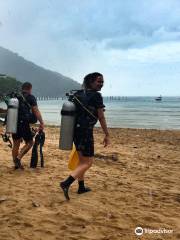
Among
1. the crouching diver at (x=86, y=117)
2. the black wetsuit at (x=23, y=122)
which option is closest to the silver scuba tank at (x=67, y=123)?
the crouching diver at (x=86, y=117)

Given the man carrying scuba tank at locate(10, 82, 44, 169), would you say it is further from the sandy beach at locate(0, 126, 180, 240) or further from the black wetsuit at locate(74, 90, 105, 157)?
the black wetsuit at locate(74, 90, 105, 157)

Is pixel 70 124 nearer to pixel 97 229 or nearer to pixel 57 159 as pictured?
pixel 97 229

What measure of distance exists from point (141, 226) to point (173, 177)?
390cm

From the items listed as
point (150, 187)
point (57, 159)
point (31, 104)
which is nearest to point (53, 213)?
point (150, 187)

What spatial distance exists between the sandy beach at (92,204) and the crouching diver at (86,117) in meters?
0.56

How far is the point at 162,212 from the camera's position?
19.6 ft

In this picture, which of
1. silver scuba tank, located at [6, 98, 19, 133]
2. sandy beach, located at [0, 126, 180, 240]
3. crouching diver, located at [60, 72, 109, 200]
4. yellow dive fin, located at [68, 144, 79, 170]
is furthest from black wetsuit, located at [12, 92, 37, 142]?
crouching diver, located at [60, 72, 109, 200]

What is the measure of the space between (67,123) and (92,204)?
1.42 metres

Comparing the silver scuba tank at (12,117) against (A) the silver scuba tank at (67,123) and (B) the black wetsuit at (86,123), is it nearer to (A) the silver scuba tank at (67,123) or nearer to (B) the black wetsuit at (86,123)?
(A) the silver scuba tank at (67,123)

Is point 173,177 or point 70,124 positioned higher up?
point 70,124

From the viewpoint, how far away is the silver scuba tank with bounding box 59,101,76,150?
21.5 ft

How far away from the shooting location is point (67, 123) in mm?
6562

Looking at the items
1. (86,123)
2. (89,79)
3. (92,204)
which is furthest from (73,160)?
(89,79)

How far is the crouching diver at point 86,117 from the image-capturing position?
6578 mm
